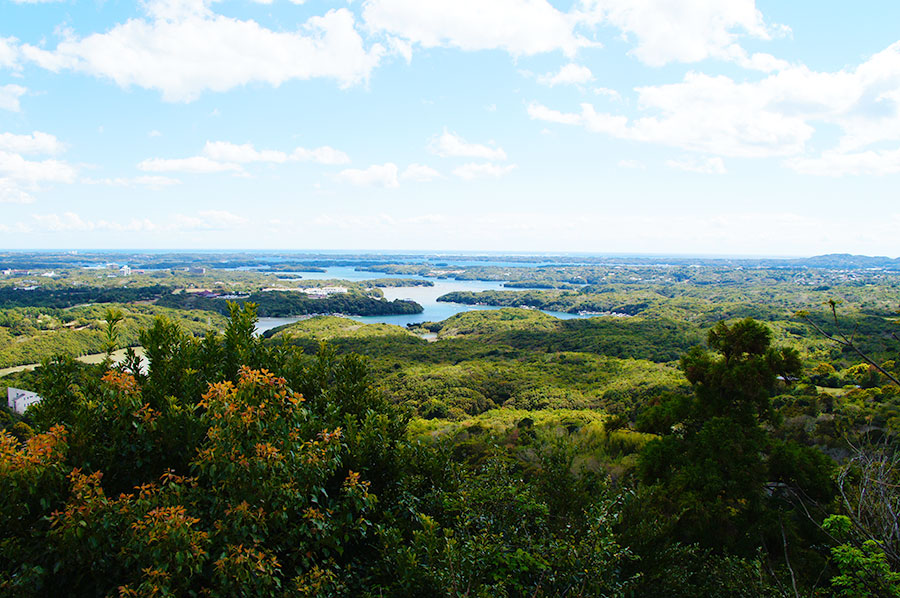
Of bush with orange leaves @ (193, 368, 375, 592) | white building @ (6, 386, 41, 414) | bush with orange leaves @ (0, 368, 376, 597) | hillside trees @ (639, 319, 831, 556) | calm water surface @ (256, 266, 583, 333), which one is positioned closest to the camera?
bush with orange leaves @ (0, 368, 376, 597)

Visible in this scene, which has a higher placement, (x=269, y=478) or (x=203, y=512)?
(x=269, y=478)

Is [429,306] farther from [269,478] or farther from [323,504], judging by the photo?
[269,478]

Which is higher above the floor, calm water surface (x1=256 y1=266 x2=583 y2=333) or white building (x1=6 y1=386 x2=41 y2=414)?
white building (x1=6 y1=386 x2=41 y2=414)

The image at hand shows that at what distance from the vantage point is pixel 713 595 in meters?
5.11

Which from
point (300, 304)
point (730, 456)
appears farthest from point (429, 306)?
point (730, 456)

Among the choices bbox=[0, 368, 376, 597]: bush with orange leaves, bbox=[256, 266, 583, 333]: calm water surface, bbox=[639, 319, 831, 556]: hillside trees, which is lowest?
bbox=[256, 266, 583, 333]: calm water surface

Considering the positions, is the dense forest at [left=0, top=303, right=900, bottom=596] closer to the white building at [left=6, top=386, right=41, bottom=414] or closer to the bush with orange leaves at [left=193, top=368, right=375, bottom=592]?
the bush with orange leaves at [left=193, top=368, right=375, bottom=592]

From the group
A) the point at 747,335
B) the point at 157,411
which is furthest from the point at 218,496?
the point at 747,335

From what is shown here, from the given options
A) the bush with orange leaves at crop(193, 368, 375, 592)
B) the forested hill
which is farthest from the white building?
the forested hill

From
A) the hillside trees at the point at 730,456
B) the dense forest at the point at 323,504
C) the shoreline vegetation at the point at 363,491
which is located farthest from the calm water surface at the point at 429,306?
the dense forest at the point at 323,504

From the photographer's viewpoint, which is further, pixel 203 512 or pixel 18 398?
pixel 18 398

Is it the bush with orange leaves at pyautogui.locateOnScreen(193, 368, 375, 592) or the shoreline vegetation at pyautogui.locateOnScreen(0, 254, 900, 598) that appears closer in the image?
the shoreline vegetation at pyautogui.locateOnScreen(0, 254, 900, 598)

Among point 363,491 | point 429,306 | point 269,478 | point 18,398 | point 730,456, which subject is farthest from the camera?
point 429,306

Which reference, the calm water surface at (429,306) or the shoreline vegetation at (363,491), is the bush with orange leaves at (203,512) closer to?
the shoreline vegetation at (363,491)
